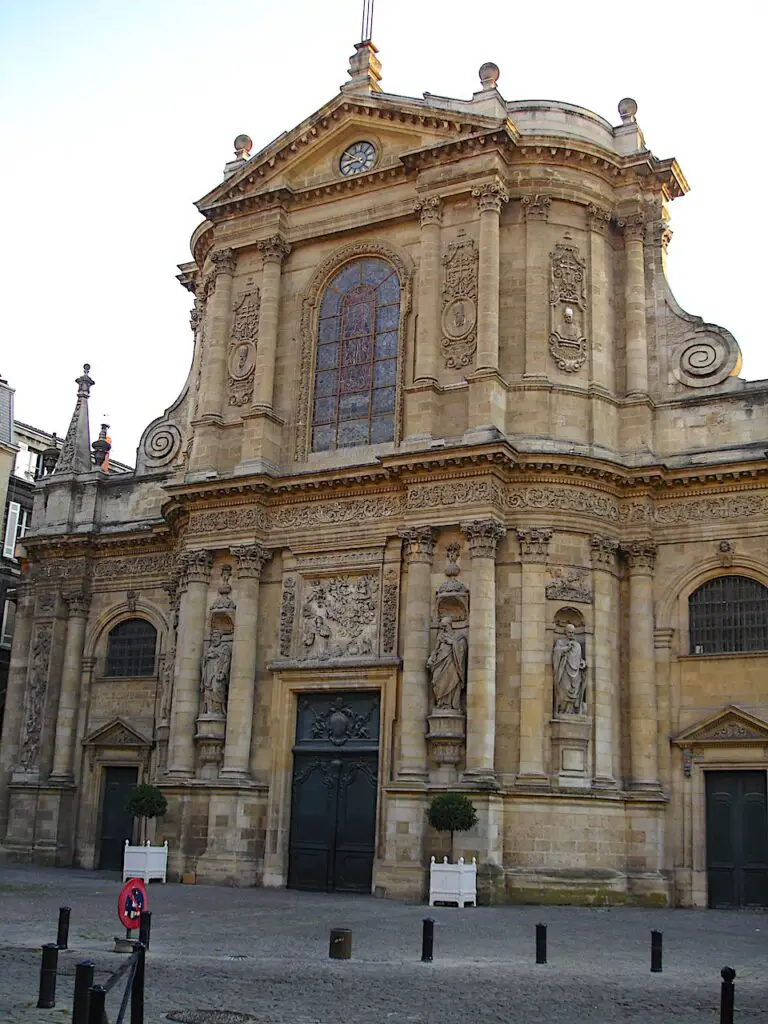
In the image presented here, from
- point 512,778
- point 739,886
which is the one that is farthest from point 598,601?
point 739,886

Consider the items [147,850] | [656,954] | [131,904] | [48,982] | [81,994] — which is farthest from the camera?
[147,850]

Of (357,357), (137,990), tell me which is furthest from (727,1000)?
(357,357)

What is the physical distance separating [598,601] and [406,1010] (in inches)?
643

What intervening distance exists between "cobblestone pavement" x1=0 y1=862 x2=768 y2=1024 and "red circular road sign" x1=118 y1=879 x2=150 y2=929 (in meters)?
1.18

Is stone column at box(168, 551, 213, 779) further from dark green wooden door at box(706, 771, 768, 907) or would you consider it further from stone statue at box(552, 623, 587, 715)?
dark green wooden door at box(706, 771, 768, 907)

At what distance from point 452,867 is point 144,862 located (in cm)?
744

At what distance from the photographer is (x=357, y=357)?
30.9 m

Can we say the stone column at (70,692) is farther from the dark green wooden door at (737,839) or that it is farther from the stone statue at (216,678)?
the dark green wooden door at (737,839)

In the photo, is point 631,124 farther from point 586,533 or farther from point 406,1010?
point 406,1010

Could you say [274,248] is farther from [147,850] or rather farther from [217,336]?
[147,850]

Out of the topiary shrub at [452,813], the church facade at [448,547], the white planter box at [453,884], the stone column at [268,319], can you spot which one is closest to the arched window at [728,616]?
the church facade at [448,547]

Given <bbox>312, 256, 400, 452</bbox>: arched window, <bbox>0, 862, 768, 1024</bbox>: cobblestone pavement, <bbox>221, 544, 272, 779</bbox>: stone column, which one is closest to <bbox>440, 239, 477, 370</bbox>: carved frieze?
<bbox>312, 256, 400, 452</bbox>: arched window

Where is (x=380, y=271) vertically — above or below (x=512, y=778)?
above

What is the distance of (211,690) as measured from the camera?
94.5 feet
